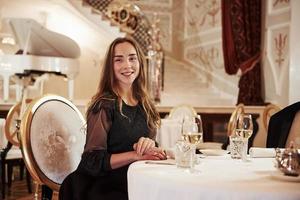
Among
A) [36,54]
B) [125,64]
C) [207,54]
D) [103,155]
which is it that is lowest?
[103,155]

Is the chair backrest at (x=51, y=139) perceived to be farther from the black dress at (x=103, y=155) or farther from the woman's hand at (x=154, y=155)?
the woman's hand at (x=154, y=155)

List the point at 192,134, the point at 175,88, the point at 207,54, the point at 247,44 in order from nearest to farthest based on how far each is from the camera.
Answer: the point at 192,134
the point at 247,44
the point at 175,88
the point at 207,54

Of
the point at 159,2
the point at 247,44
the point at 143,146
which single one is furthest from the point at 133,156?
the point at 159,2

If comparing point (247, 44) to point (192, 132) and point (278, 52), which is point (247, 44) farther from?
point (192, 132)

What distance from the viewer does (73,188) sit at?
208 centimetres

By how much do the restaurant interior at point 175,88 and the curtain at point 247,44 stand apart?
2cm

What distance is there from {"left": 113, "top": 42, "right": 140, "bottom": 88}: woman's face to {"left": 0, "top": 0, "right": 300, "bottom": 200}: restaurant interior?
37 cm

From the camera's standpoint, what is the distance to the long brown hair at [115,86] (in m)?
2.19

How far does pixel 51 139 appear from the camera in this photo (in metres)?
2.31

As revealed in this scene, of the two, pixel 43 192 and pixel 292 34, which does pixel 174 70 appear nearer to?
pixel 292 34

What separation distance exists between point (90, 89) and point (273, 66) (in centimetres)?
370

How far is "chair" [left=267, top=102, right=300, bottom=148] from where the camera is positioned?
2.56m

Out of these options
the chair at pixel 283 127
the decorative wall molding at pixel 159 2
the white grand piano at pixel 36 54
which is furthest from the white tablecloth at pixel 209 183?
the decorative wall molding at pixel 159 2

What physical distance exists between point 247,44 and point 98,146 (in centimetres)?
525
